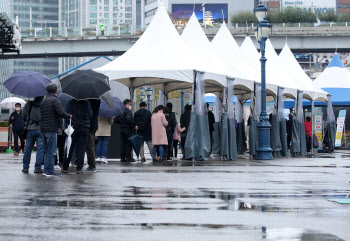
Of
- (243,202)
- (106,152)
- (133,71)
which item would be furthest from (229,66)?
(243,202)

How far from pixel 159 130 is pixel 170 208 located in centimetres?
1170

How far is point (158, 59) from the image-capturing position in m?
23.1

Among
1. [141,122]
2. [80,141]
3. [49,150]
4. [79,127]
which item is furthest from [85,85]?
[141,122]

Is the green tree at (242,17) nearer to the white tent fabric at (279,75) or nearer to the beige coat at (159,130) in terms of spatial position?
the white tent fabric at (279,75)

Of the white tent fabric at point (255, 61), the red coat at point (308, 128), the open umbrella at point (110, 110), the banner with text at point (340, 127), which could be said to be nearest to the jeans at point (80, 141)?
the open umbrella at point (110, 110)

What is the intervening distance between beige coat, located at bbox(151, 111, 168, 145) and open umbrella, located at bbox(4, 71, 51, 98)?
5291 millimetres

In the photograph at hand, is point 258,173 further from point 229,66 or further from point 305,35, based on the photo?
point 305,35

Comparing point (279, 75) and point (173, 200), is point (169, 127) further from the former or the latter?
point (173, 200)

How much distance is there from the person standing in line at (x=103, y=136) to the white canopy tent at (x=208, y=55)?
412 cm

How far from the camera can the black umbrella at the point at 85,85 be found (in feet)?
52.2

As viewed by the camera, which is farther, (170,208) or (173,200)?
(173,200)

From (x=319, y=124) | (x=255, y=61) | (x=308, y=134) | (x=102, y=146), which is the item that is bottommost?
(x=102, y=146)

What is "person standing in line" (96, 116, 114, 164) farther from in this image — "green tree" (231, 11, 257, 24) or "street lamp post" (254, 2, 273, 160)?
"green tree" (231, 11, 257, 24)

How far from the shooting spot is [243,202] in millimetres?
10445
